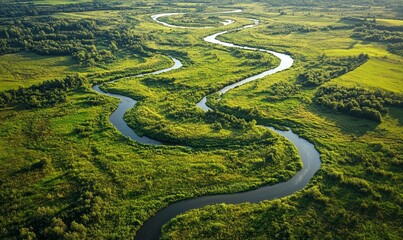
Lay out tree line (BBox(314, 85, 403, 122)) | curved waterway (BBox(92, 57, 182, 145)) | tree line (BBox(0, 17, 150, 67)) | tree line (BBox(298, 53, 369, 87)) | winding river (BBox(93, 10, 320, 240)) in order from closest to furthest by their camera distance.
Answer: winding river (BBox(93, 10, 320, 240)) → curved waterway (BBox(92, 57, 182, 145)) → tree line (BBox(314, 85, 403, 122)) → tree line (BBox(298, 53, 369, 87)) → tree line (BBox(0, 17, 150, 67))

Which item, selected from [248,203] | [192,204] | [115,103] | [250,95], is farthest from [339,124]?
[115,103]

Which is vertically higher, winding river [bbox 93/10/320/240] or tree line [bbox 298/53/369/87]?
tree line [bbox 298/53/369/87]

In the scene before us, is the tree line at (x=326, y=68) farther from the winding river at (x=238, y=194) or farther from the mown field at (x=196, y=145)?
the winding river at (x=238, y=194)

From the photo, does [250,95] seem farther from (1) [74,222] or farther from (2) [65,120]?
(1) [74,222]

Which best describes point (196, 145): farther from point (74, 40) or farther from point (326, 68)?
point (74, 40)

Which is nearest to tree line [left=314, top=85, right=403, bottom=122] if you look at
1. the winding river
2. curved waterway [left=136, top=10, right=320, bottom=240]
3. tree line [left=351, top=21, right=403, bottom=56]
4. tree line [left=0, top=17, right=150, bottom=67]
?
the winding river

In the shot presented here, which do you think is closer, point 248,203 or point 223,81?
point 248,203

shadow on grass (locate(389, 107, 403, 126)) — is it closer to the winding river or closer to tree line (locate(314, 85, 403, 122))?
tree line (locate(314, 85, 403, 122))
